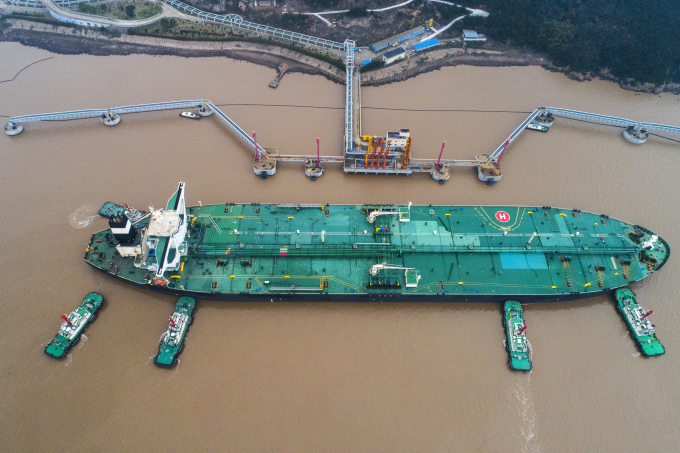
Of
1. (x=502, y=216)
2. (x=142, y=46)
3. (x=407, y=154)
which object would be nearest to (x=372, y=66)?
(x=407, y=154)

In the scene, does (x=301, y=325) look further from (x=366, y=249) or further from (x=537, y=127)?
(x=537, y=127)

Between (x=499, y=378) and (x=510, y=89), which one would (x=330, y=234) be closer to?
(x=499, y=378)

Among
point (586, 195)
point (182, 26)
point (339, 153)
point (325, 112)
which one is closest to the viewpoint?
point (586, 195)

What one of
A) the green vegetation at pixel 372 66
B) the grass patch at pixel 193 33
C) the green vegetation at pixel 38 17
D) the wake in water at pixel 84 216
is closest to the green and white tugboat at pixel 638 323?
the green vegetation at pixel 372 66

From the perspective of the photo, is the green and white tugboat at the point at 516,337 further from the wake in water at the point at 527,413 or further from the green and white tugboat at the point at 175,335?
the green and white tugboat at the point at 175,335

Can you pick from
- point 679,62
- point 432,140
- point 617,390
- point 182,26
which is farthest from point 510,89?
point 182,26

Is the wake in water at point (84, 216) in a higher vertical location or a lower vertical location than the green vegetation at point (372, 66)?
lower
